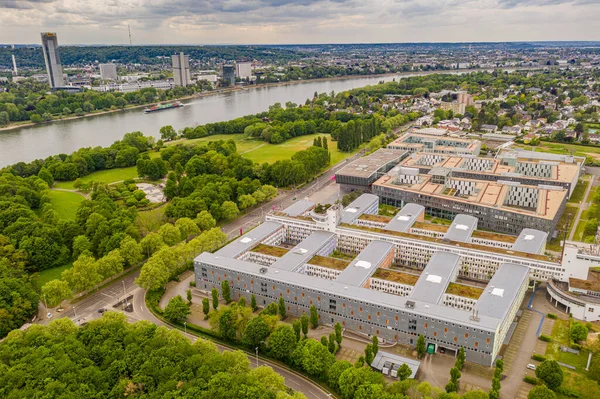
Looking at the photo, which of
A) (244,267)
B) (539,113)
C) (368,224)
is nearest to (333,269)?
(244,267)

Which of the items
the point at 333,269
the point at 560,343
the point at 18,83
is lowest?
the point at 560,343

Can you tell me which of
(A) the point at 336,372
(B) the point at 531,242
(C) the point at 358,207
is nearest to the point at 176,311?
(A) the point at 336,372

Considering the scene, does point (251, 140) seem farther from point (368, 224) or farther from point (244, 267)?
point (244, 267)

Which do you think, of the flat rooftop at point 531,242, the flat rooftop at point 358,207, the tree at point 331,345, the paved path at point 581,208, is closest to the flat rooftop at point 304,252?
the flat rooftop at point 358,207

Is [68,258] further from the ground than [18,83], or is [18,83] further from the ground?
[18,83]

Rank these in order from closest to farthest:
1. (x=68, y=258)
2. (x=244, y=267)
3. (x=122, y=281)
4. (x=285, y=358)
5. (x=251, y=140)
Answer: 1. (x=285, y=358)
2. (x=244, y=267)
3. (x=122, y=281)
4. (x=68, y=258)
5. (x=251, y=140)

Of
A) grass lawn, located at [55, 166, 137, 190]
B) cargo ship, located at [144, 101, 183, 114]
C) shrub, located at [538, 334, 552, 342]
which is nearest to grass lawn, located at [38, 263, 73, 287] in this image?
grass lawn, located at [55, 166, 137, 190]
